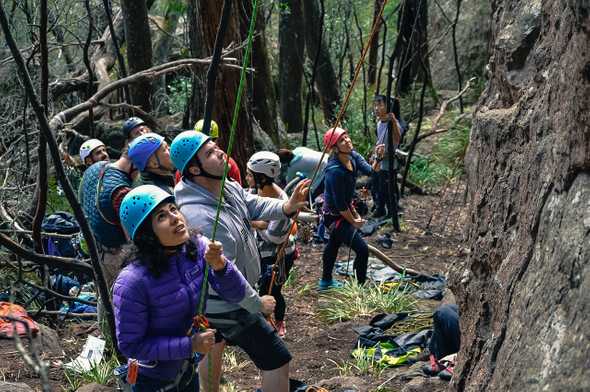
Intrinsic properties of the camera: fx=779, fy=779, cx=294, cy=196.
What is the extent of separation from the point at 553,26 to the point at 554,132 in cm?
58

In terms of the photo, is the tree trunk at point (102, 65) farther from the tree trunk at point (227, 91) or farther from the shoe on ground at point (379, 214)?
the shoe on ground at point (379, 214)

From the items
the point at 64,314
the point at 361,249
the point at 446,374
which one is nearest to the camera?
the point at 446,374

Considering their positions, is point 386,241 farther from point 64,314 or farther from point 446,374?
point 446,374

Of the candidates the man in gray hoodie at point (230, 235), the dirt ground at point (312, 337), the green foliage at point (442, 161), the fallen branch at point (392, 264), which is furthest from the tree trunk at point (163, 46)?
the man in gray hoodie at point (230, 235)

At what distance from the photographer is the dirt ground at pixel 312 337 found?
6137mm

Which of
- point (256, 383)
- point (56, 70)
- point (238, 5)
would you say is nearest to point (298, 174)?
point (256, 383)

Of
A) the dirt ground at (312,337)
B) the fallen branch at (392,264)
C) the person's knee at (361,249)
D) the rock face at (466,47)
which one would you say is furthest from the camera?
the rock face at (466,47)

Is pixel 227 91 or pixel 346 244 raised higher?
pixel 227 91

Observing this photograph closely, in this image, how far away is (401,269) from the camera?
880cm

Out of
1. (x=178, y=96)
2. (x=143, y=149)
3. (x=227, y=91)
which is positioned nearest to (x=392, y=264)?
(x=227, y=91)

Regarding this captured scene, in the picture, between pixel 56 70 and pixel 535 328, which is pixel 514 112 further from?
pixel 56 70

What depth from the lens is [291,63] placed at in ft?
53.0

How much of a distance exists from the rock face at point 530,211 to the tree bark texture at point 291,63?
1175cm

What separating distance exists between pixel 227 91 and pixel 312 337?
140 inches
